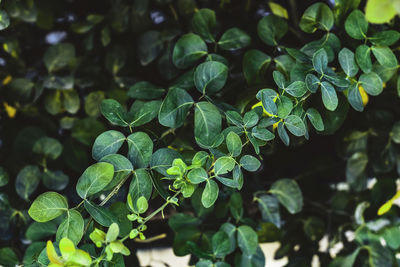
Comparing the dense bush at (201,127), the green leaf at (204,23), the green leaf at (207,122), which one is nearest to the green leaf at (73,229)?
the dense bush at (201,127)

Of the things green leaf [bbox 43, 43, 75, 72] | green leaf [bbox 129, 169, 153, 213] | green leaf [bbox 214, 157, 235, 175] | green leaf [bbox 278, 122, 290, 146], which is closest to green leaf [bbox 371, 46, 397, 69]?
green leaf [bbox 278, 122, 290, 146]

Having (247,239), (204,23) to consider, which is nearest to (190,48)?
(204,23)

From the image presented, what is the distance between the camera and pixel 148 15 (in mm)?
948

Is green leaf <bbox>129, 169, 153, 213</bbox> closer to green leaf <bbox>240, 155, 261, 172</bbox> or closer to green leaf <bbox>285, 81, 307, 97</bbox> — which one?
green leaf <bbox>240, 155, 261, 172</bbox>

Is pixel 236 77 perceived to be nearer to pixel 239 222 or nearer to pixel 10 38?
pixel 239 222

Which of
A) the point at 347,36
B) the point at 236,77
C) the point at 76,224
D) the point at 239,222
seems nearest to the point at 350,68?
the point at 347,36

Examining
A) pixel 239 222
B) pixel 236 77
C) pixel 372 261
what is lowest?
pixel 372 261

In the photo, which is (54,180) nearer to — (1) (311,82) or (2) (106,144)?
(2) (106,144)

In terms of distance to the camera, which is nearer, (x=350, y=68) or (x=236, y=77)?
(x=350, y=68)

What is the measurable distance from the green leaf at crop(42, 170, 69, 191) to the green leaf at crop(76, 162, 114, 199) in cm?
33

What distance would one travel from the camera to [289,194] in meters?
0.92

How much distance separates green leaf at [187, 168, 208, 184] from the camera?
0.54 m

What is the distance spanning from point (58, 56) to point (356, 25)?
0.66m

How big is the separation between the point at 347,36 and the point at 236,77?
0.24m
